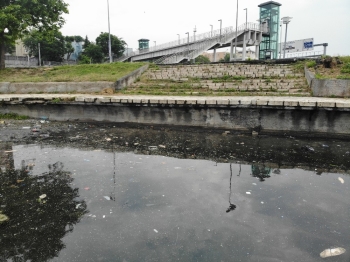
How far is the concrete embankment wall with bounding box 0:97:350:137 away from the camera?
6711 mm

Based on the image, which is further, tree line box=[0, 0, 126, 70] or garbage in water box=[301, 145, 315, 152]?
tree line box=[0, 0, 126, 70]

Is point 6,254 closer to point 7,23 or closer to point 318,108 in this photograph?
point 318,108

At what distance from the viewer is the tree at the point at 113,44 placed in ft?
167

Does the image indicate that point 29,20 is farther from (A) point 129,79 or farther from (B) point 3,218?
(B) point 3,218

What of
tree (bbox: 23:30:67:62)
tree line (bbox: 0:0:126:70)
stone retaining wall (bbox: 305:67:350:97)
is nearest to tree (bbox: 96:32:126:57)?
tree (bbox: 23:30:67:62)

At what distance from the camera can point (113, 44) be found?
51.5 meters

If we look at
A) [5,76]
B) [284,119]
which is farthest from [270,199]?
[5,76]

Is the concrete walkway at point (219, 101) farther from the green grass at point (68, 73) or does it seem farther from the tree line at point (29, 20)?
the tree line at point (29, 20)

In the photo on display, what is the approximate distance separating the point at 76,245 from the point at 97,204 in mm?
796

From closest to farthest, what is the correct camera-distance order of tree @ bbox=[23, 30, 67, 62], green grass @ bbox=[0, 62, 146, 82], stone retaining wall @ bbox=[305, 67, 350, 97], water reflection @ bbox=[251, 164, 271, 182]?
1. water reflection @ bbox=[251, 164, 271, 182]
2. stone retaining wall @ bbox=[305, 67, 350, 97]
3. green grass @ bbox=[0, 62, 146, 82]
4. tree @ bbox=[23, 30, 67, 62]

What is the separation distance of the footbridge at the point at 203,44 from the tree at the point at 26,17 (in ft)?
47.3

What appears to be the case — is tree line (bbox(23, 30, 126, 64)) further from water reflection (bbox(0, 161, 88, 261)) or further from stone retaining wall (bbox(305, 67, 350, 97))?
water reflection (bbox(0, 161, 88, 261))

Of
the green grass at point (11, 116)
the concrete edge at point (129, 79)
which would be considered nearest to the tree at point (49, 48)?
the concrete edge at point (129, 79)

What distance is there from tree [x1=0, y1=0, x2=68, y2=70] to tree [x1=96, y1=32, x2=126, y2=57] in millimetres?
35195
